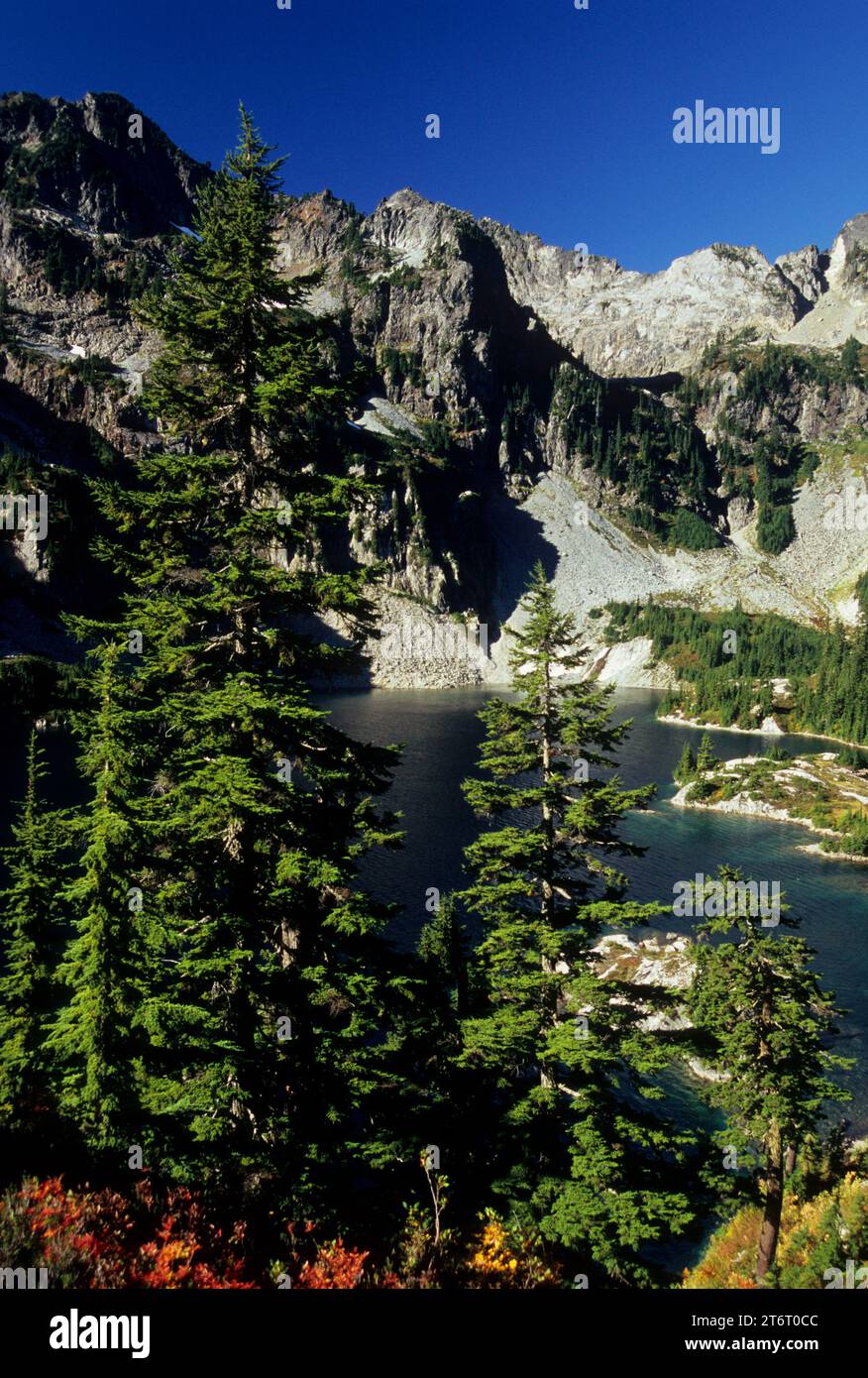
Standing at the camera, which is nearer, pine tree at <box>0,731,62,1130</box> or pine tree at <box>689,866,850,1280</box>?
pine tree at <box>0,731,62,1130</box>

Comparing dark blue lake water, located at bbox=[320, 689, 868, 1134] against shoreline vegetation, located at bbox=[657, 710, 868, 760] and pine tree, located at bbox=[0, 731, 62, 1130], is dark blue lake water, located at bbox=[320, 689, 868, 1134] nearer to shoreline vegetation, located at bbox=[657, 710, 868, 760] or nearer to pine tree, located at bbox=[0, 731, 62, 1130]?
shoreline vegetation, located at bbox=[657, 710, 868, 760]

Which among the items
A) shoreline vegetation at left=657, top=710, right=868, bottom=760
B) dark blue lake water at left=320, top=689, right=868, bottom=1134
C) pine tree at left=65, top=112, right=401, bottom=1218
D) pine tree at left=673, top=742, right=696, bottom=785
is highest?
pine tree at left=65, top=112, right=401, bottom=1218

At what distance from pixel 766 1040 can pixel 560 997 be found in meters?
5.31

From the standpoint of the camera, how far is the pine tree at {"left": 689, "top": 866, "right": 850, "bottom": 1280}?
17.8 m

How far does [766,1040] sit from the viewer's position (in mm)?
18188

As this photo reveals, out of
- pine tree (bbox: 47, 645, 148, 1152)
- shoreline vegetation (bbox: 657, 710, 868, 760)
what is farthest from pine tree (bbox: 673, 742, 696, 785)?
pine tree (bbox: 47, 645, 148, 1152)

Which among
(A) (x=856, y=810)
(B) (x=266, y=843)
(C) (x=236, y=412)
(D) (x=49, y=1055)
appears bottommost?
(A) (x=856, y=810)

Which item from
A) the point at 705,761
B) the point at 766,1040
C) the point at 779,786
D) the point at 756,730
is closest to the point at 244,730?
the point at 766,1040

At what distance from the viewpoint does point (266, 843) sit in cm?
→ 1163

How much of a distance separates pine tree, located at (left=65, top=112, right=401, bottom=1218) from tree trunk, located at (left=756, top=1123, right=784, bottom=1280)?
12073 millimetres

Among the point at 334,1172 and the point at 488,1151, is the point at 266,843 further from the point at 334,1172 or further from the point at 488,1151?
the point at 488,1151
